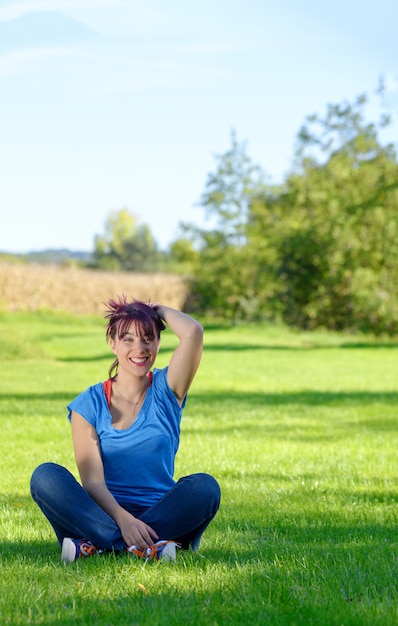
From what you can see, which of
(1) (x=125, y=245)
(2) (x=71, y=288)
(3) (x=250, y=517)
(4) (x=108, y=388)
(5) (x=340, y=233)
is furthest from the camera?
(1) (x=125, y=245)

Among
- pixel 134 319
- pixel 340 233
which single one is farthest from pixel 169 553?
pixel 340 233

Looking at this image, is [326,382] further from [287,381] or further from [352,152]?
[352,152]

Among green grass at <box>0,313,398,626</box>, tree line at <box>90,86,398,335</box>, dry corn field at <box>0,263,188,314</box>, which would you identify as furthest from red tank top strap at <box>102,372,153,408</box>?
dry corn field at <box>0,263,188,314</box>

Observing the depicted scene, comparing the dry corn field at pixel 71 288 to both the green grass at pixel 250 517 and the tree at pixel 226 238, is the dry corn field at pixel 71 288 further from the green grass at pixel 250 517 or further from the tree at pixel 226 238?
the green grass at pixel 250 517

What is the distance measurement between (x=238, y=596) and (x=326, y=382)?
14.2m

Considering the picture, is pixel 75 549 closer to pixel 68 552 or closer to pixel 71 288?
pixel 68 552

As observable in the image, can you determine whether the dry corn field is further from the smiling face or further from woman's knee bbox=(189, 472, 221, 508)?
woman's knee bbox=(189, 472, 221, 508)

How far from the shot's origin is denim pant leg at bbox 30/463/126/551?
477 cm

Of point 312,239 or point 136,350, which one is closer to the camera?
point 136,350

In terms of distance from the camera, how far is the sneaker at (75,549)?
4766mm

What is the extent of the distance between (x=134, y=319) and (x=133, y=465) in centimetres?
76

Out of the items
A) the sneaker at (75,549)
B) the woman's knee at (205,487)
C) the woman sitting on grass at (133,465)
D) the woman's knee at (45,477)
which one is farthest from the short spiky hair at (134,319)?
the sneaker at (75,549)

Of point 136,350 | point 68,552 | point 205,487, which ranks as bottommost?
point 68,552

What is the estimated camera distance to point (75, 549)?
4.77 m
